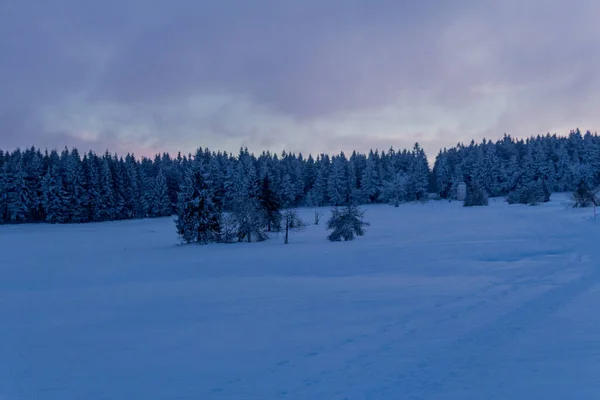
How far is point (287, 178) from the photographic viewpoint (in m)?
88.2

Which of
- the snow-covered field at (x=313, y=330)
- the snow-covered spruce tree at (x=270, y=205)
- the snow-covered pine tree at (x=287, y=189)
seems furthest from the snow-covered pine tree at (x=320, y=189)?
the snow-covered field at (x=313, y=330)

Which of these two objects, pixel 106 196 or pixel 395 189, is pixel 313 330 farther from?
pixel 395 189

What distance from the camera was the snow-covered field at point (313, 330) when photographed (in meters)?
6.82

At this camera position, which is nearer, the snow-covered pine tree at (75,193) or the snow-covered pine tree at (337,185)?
the snow-covered pine tree at (75,193)

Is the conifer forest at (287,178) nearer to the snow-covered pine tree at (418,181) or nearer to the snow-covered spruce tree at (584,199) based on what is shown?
the snow-covered pine tree at (418,181)

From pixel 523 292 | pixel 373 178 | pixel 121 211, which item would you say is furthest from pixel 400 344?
pixel 373 178

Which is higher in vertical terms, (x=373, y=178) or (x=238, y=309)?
(x=373, y=178)

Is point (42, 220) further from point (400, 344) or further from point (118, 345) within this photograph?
point (400, 344)

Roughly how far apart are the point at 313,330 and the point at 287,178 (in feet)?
259

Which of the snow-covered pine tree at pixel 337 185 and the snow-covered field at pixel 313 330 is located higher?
the snow-covered pine tree at pixel 337 185

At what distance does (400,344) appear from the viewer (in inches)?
335

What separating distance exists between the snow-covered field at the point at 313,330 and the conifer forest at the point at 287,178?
994 inches

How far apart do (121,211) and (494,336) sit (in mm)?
70364

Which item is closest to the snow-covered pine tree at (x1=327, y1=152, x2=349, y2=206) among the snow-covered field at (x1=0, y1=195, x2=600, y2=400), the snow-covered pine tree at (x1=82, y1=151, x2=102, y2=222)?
the snow-covered pine tree at (x1=82, y1=151, x2=102, y2=222)
